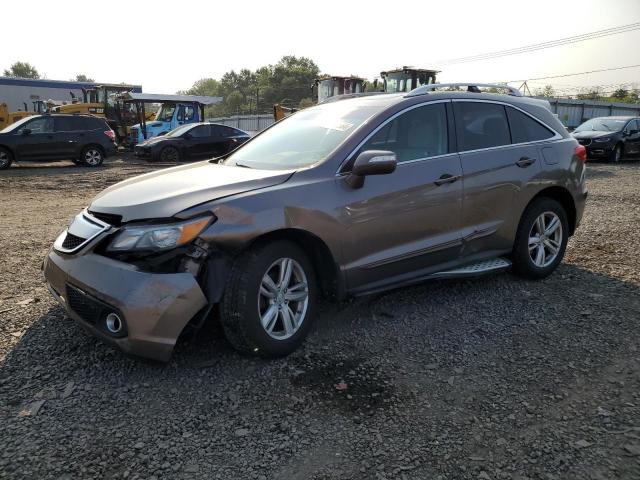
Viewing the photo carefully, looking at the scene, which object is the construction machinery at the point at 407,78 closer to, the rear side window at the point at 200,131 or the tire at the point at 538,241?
the rear side window at the point at 200,131

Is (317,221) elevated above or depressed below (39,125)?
below

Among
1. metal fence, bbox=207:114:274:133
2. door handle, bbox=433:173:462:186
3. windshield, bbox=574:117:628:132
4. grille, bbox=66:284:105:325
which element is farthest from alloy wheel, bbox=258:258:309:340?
metal fence, bbox=207:114:274:133

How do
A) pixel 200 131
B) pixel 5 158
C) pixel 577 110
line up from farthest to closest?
1. pixel 577 110
2. pixel 200 131
3. pixel 5 158

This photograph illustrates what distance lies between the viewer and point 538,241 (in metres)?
4.85

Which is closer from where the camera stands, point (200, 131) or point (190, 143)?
point (190, 143)

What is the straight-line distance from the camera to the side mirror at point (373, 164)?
3.37m

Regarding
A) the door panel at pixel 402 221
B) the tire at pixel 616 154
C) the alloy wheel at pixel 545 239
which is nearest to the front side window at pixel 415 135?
the door panel at pixel 402 221

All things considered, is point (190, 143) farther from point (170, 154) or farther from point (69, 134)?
point (69, 134)

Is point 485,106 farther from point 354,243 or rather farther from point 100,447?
point 100,447

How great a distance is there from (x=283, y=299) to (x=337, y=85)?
17524mm

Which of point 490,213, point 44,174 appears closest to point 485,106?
point 490,213

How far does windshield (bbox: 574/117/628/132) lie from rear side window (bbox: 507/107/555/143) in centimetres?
1549

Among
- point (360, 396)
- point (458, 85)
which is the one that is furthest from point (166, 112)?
point (360, 396)

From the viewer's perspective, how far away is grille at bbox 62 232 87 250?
3223mm
